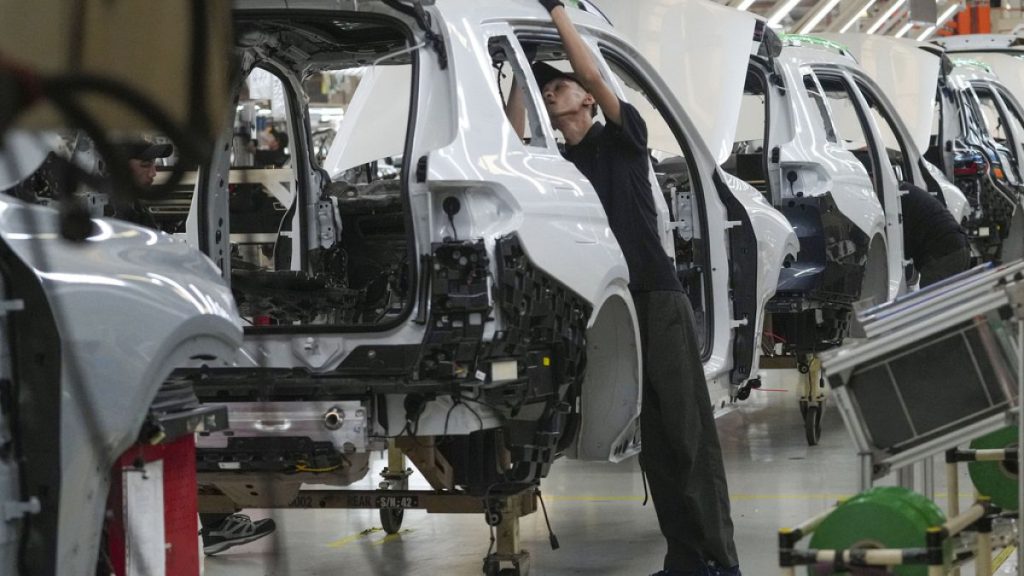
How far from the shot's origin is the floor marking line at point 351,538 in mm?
6955

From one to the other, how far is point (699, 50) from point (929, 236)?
2915 mm

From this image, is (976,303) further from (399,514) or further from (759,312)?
(399,514)

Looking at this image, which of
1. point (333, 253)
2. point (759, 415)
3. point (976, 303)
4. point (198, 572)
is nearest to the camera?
point (198, 572)

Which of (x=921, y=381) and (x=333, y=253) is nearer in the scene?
(x=921, y=381)

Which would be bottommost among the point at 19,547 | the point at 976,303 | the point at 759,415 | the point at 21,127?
the point at 759,415

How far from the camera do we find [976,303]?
12.1 ft

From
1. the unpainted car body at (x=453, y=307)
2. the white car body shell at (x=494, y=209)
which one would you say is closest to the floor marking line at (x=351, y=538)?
the unpainted car body at (x=453, y=307)

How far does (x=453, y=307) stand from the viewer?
461 cm

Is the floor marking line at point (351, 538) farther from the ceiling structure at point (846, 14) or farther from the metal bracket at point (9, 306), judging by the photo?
the ceiling structure at point (846, 14)

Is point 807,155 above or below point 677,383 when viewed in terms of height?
above

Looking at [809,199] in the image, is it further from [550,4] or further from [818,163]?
[550,4]

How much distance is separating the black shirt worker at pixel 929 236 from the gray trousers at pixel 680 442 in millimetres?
3914

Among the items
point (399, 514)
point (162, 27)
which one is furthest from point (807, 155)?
point (162, 27)

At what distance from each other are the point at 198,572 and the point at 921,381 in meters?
1.72
